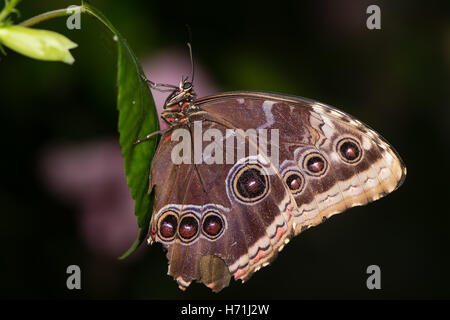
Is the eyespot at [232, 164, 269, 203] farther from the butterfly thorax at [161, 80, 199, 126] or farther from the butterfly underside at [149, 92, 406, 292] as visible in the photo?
the butterfly thorax at [161, 80, 199, 126]

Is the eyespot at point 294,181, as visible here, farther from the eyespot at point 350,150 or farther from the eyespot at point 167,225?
the eyespot at point 167,225

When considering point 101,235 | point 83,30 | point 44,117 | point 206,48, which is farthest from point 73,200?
point 206,48

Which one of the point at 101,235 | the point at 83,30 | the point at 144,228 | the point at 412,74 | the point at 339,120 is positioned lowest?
the point at 101,235

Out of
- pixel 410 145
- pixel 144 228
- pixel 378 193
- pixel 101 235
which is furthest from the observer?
pixel 410 145

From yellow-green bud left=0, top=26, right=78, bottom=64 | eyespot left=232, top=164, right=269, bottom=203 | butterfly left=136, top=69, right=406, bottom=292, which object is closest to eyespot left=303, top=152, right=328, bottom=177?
butterfly left=136, top=69, right=406, bottom=292

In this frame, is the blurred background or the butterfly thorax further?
the blurred background

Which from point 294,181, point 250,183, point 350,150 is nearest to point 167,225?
point 250,183

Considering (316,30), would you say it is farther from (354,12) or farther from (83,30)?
(83,30)

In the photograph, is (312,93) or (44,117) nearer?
(44,117)
